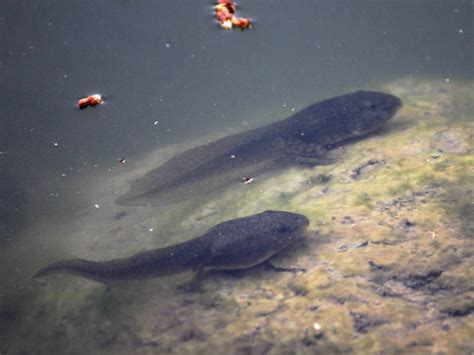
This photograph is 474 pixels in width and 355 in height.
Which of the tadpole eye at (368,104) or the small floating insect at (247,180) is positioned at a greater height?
the tadpole eye at (368,104)

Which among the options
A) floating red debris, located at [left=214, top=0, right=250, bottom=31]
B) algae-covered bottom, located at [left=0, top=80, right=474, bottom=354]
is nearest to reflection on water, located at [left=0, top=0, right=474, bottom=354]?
algae-covered bottom, located at [left=0, top=80, right=474, bottom=354]

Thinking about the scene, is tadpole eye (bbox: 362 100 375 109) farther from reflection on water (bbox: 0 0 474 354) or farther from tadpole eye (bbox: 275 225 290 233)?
tadpole eye (bbox: 275 225 290 233)

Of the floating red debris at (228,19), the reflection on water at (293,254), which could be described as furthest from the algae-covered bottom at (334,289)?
the floating red debris at (228,19)

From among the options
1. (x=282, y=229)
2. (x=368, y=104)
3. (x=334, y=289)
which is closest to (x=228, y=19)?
(x=282, y=229)

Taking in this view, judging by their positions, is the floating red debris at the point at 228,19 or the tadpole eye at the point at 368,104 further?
the tadpole eye at the point at 368,104

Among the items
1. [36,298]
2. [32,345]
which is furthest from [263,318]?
[36,298]

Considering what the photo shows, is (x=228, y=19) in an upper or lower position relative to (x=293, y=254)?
upper

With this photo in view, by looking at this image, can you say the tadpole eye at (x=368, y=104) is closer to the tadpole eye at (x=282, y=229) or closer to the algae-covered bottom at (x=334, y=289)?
the algae-covered bottom at (x=334, y=289)

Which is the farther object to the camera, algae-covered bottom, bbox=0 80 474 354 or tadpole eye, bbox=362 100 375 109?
tadpole eye, bbox=362 100 375 109

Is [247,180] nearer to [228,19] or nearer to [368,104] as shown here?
[368,104]
